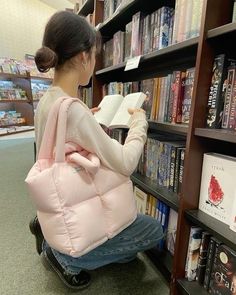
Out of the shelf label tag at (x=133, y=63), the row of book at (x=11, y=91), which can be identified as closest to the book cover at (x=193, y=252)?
the shelf label tag at (x=133, y=63)

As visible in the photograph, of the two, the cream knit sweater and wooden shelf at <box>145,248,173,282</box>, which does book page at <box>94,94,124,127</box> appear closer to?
the cream knit sweater

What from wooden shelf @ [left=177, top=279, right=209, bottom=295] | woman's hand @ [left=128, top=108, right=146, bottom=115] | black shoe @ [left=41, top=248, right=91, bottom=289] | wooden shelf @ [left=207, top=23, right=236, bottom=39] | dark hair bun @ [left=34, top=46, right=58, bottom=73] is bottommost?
black shoe @ [left=41, top=248, right=91, bottom=289]

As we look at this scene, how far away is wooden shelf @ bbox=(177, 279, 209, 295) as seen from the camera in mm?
946

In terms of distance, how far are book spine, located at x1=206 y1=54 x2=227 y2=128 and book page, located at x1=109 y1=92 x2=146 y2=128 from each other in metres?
0.33

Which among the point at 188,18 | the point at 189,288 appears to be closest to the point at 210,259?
the point at 189,288

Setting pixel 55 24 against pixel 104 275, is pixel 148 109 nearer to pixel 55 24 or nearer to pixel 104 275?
pixel 55 24

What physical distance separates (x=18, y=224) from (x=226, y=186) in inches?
52.7

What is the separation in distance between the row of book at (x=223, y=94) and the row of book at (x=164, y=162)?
27cm

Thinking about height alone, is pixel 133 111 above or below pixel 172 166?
above

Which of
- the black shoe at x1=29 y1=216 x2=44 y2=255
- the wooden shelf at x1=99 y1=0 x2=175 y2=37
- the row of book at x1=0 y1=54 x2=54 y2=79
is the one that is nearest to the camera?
the black shoe at x1=29 y1=216 x2=44 y2=255

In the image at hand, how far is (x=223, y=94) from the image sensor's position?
2.80 ft

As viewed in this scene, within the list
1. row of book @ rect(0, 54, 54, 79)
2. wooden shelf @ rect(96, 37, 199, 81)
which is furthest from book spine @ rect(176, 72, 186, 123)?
row of book @ rect(0, 54, 54, 79)

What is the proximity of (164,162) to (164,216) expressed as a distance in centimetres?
27

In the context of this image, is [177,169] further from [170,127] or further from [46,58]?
[46,58]
